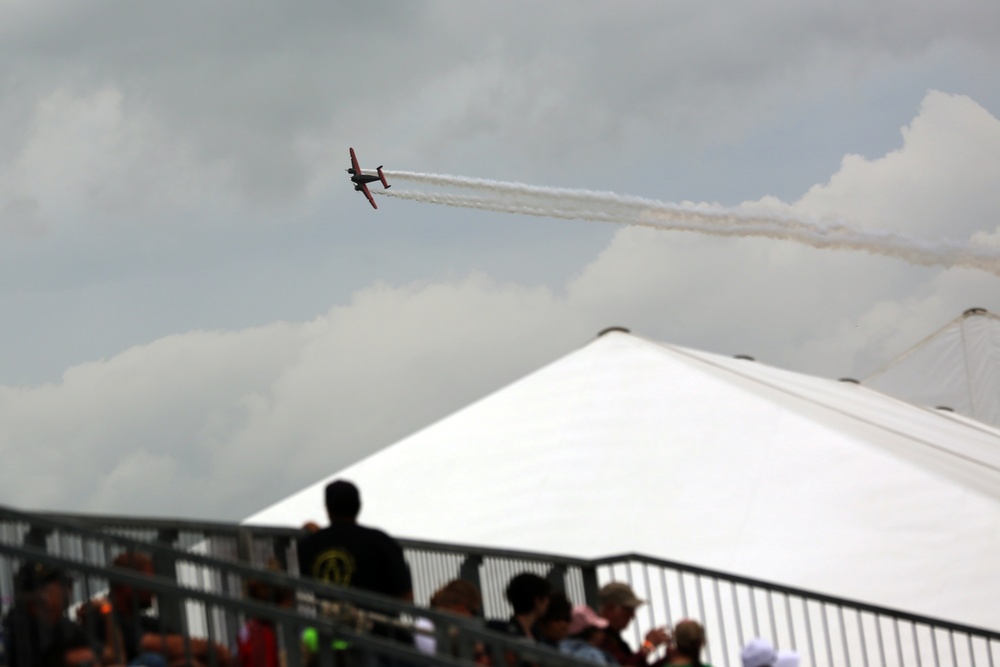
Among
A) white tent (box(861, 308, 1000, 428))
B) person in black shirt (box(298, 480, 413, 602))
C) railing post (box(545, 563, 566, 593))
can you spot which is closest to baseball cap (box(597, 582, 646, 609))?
railing post (box(545, 563, 566, 593))

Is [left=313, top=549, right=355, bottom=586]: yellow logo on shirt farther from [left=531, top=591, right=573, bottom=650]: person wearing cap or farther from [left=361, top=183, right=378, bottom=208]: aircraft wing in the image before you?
[left=361, top=183, right=378, bottom=208]: aircraft wing

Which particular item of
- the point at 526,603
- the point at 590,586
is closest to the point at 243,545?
the point at 526,603

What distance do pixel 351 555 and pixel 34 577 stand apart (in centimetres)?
179

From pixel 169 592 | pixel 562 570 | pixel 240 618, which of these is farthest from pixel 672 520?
pixel 169 592

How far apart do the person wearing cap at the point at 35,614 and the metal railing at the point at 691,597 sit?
0.72 m

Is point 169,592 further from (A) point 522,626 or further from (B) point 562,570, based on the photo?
(B) point 562,570

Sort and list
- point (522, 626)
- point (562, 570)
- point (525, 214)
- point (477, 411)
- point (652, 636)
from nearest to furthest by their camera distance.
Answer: point (522, 626), point (652, 636), point (562, 570), point (477, 411), point (525, 214)

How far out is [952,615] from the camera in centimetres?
1188

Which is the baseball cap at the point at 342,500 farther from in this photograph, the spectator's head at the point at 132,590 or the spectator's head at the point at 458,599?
the spectator's head at the point at 132,590

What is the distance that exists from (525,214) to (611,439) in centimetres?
2069

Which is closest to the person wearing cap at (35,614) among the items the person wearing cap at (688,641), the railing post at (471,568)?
the person wearing cap at (688,641)

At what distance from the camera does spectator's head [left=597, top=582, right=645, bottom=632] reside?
8.36 meters

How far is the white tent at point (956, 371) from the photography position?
3142 centimetres

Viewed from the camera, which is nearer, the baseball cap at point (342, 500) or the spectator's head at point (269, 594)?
the spectator's head at point (269, 594)
